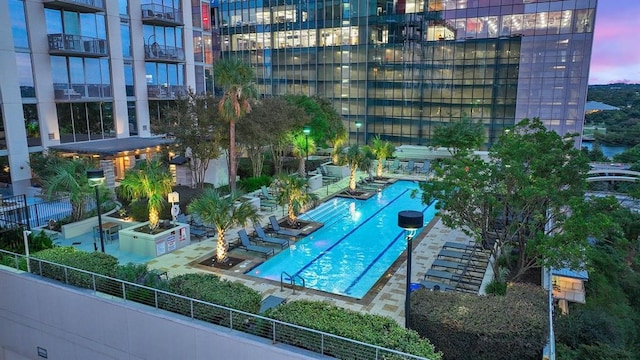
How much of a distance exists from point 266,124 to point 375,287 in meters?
12.5

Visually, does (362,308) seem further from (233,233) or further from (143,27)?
(143,27)

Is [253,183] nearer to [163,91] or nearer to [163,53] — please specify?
[163,91]

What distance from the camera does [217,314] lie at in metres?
8.31

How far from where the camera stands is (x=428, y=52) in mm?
40406

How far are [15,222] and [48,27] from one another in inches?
505

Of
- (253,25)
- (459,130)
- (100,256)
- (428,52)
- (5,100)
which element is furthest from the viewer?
(253,25)

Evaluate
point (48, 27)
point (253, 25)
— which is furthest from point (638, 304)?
point (253, 25)

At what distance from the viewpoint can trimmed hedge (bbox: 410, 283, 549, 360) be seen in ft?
27.1

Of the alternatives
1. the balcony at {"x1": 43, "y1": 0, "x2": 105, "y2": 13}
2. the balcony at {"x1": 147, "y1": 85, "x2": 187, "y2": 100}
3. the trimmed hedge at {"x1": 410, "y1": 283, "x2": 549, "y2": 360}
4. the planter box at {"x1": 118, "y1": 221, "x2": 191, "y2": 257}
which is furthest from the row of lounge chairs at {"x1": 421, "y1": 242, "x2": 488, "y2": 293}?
the balcony at {"x1": 43, "y1": 0, "x2": 105, "y2": 13}

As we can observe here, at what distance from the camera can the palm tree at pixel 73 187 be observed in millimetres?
17000

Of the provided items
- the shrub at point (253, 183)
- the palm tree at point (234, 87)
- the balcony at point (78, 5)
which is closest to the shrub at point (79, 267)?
the palm tree at point (234, 87)

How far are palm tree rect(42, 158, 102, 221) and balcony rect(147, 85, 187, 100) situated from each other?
41.2 feet

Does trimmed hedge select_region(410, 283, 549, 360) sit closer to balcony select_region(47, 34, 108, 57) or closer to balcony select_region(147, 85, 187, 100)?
balcony select_region(47, 34, 108, 57)

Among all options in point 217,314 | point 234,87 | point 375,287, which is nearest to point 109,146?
point 234,87
